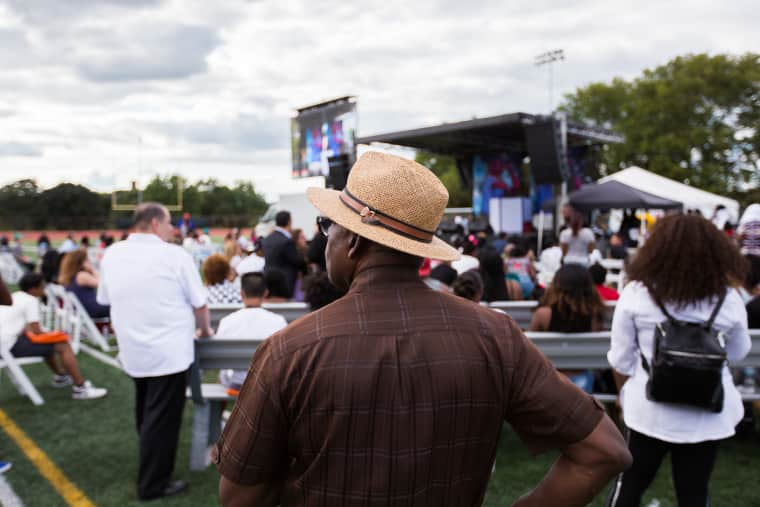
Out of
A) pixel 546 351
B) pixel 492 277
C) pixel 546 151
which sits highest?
pixel 546 151

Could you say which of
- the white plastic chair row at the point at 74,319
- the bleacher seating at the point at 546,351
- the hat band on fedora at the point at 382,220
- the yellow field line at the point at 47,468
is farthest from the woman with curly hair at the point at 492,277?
the white plastic chair row at the point at 74,319

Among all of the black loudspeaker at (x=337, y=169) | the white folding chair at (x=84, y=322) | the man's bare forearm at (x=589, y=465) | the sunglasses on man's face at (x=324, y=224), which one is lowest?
the white folding chair at (x=84, y=322)

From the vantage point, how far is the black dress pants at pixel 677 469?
259cm

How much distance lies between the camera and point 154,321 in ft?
12.3

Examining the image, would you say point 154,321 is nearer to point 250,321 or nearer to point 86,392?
point 250,321

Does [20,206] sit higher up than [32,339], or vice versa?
[20,206]

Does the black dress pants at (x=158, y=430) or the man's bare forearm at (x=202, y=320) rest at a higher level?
the man's bare forearm at (x=202, y=320)

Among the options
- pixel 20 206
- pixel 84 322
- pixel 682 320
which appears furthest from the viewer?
pixel 20 206

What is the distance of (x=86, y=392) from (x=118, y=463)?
194 centimetres

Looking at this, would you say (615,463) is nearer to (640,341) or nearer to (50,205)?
(640,341)

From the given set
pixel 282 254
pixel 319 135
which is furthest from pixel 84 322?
pixel 319 135

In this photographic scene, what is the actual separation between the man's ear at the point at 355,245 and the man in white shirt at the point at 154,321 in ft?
8.50

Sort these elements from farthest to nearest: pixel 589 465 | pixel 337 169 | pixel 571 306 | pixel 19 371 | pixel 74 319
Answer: pixel 337 169 < pixel 74 319 < pixel 19 371 < pixel 571 306 < pixel 589 465

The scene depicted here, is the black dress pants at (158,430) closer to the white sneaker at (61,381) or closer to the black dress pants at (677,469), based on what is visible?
the black dress pants at (677,469)
